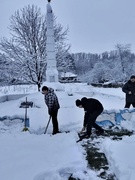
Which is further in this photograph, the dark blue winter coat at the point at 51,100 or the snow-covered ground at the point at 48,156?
the dark blue winter coat at the point at 51,100

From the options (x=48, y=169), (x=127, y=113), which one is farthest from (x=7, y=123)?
(x=127, y=113)

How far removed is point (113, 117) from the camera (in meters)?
7.16

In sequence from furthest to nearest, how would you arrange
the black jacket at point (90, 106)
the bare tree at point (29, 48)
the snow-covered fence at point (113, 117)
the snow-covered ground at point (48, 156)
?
1. the bare tree at point (29, 48)
2. the snow-covered fence at point (113, 117)
3. the black jacket at point (90, 106)
4. the snow-covered ground at point (48, 156)

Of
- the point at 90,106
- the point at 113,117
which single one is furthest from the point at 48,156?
the point at 113,117

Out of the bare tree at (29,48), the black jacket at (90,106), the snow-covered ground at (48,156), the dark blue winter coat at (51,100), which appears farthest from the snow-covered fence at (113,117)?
the bare tree at (29,48)

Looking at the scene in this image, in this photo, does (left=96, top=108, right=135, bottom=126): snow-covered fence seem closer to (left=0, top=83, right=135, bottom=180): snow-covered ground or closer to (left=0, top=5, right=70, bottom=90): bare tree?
(left=0, top=83, right=135, bottom=180): snow-covered ground

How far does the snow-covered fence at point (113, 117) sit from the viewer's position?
7.11 m

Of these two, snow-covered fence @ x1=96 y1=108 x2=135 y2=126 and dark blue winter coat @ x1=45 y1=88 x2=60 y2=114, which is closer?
dark blue winter coat @ x1=45 y1=88 x2=60 y2=114

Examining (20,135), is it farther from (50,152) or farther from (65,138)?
(50,152)

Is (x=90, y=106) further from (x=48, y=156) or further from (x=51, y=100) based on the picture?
(x=48, y=156)

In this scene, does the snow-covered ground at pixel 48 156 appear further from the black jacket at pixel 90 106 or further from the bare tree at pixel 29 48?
the bare tree at pixel 29 48

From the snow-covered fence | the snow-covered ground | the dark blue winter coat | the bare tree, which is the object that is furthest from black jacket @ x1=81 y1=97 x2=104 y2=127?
the bare tree

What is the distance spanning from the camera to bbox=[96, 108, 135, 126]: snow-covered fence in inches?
280

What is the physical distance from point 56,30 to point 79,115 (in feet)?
46.1
